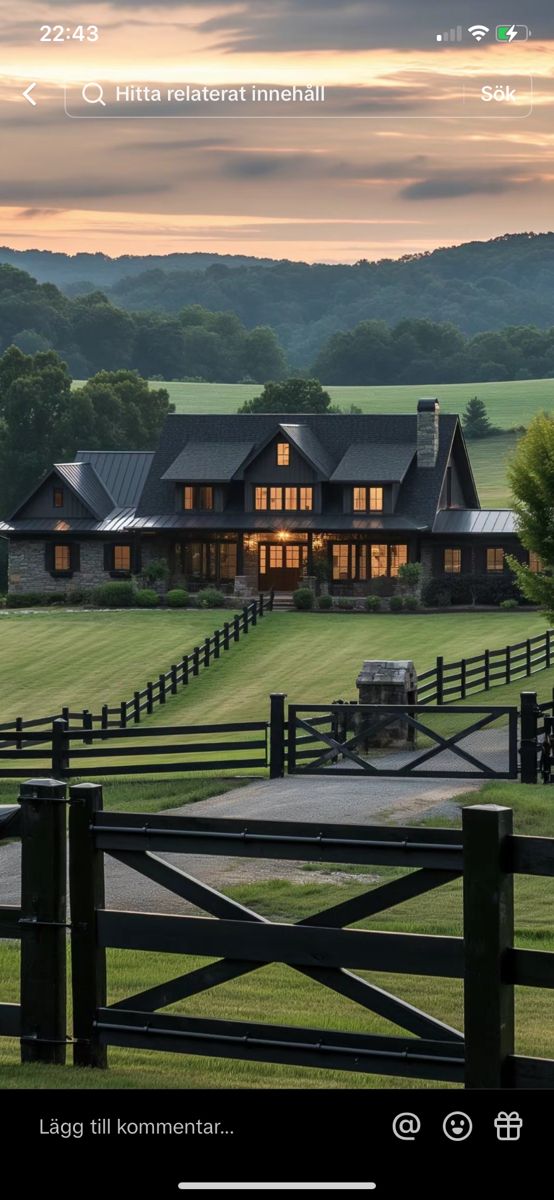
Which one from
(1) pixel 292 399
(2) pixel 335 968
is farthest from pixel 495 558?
(2) pixel 335 968

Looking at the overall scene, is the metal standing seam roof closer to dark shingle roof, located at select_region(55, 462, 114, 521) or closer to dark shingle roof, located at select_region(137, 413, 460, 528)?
dark shingle roof, located at select_region(137, 413, 460, 528)

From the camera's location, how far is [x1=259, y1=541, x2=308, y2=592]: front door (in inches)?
2684

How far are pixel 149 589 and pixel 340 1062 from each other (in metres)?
59.6

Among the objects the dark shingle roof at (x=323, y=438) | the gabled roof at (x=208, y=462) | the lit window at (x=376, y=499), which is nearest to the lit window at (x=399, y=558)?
the lit window at (x=376, y=499)

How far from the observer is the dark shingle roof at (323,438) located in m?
70.0

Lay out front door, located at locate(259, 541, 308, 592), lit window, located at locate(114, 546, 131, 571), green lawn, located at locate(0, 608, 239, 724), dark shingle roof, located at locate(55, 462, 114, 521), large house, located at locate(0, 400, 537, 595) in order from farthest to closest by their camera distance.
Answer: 1. dark shingle roof, located at locate(55, 462, 114, 521)
2. lit window, located at locate(114, 546, 131, 571)
3. front door, located at locate(259, 541, 308, 592)
4. large house, located at locate(0, 400, 537, 595)
5. green lawn, located at locate(0, 608, 239, 724)

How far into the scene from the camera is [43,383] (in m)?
91.2

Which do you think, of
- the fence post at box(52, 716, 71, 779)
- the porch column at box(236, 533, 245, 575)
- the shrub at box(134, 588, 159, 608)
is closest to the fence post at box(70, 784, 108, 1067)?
the fence post at box(52, 716, 71, 779)

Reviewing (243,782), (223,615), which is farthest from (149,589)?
(243,782)

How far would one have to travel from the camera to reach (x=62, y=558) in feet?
236

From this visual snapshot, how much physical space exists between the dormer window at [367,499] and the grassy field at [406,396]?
60.0 metres
